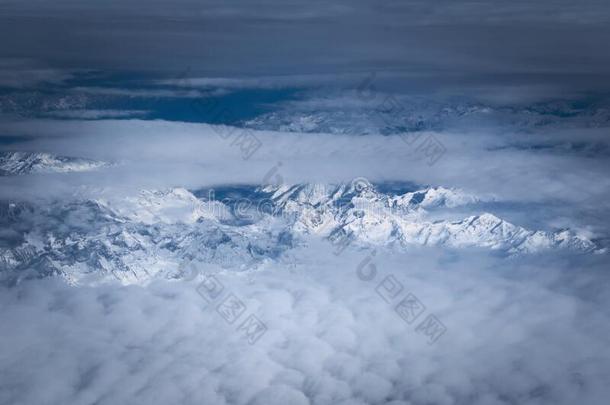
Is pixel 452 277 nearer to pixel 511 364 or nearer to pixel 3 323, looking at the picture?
pixel 511 364

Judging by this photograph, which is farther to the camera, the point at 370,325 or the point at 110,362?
the point at 370,325

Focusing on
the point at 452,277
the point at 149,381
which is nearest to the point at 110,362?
the point at 149,381

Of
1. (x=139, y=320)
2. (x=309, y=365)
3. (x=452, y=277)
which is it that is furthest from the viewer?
(x=452, y=277)

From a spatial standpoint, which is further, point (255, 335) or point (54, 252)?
point (54, 252)

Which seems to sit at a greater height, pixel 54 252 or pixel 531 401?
pixel 531 401

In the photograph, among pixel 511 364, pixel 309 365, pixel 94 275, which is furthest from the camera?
pixel 94 275

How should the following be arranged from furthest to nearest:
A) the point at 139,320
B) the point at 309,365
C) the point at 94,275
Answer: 1. the point at 94,275
2. the point at 139,320
3. the point at 309,365

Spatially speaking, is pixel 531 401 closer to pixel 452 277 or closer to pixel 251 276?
pixel 452 277

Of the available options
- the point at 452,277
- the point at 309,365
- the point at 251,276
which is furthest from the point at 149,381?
the point at 251,276

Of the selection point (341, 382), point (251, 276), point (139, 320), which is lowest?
point (251, 276)
